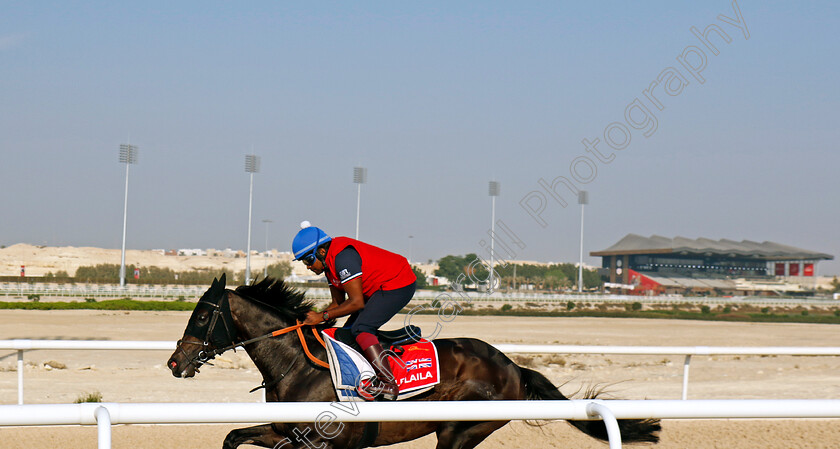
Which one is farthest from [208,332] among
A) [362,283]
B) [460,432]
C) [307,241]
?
[460,432]

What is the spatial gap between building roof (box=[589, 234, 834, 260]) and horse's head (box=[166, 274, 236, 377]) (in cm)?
9122

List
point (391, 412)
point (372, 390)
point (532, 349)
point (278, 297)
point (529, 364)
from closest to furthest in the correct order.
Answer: point (391, 412) < point (372, 390) < point (278, 297) < point (532, 349) < point (529, 364)

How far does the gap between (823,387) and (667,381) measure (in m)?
2.03

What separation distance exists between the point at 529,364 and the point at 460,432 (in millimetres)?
8554

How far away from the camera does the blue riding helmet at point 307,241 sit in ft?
12.8

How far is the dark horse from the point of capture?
3.71 meters

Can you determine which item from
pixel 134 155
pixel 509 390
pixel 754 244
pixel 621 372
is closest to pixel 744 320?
pixel 621 372

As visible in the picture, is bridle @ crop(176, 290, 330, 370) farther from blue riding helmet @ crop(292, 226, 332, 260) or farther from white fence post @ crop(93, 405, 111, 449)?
white fence post @ crop(93, 405, 111, 449)

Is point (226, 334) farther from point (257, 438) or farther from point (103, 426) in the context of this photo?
point (103, 426)

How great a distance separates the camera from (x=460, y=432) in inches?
151

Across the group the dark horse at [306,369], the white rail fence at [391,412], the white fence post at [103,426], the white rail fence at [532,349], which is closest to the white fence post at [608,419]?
the white rail fence at [391,412]

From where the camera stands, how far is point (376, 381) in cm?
378

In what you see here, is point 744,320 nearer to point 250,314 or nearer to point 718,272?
point 250,314

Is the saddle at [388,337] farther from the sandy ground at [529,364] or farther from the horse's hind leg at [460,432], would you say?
the sandy ground at [529,364]
